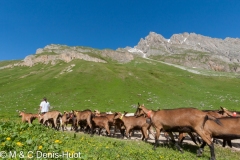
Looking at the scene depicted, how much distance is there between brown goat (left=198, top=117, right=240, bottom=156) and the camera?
12766 mm

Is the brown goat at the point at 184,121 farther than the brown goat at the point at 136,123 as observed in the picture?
No

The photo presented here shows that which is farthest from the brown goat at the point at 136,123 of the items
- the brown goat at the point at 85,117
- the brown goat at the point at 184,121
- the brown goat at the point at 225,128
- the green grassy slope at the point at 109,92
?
the green grassy slope at the point at 109,92

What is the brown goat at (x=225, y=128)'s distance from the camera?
12.8m

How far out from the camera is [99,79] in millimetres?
84562

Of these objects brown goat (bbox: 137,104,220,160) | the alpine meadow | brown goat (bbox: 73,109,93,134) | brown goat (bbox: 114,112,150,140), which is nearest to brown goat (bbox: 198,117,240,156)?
brown goat (bbox: 137,104,220,160)

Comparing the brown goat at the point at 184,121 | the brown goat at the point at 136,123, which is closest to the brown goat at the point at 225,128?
the brown goat at the point at 184,121

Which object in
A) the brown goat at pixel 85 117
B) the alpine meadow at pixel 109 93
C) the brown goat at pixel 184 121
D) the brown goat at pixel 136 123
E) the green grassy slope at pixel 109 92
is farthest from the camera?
the green grassy slope at pixel 109 92

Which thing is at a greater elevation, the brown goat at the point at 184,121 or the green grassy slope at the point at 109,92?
the green grassy slope at the point at 109,92

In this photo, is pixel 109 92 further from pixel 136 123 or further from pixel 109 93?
pixel 136 123

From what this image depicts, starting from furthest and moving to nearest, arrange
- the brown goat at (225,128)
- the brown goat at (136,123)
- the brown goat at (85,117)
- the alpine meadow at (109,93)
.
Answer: the alpine meadow at (109,93) → the brown goat at (85,117) → the brown goat at (136,123) → the brown goat at (225,128)

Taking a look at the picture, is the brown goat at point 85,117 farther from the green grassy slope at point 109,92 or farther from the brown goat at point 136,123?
the green grassy slope at point 109,92

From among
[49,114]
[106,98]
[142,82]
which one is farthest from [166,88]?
[49,114]

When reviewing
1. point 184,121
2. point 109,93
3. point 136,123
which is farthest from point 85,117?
point 109,93

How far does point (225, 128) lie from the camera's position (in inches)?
512
